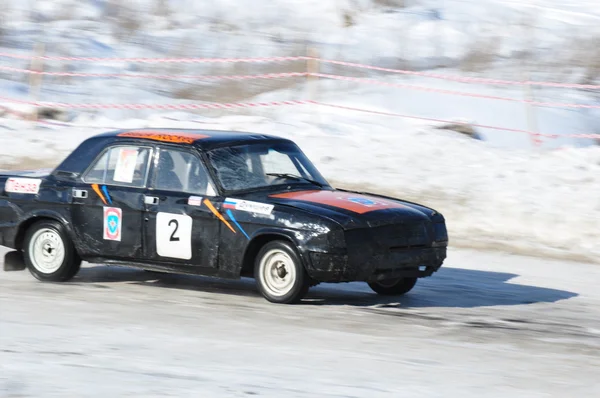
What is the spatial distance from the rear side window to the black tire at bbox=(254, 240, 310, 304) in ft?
4.49

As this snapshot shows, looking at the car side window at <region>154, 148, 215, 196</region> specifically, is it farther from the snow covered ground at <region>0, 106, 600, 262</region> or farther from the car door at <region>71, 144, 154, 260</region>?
the snow covered ground at <region>0, 106, 600, 262</region>

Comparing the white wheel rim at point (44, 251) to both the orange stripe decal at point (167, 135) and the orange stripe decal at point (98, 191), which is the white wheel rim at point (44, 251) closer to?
the orange stripe decal at point (98, 191)

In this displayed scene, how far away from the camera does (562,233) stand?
13.3m

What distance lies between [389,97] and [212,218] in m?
13.0

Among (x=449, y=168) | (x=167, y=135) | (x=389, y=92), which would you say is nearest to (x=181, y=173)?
(x=167, y=135)

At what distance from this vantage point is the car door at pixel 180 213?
9.18 meters

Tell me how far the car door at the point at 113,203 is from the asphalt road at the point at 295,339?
413mm

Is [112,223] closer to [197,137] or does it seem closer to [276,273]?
[197,137]

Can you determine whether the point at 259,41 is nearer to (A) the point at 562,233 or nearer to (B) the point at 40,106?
(B) the point at 40,106

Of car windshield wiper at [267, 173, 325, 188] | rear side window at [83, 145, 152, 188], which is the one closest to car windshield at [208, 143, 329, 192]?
car windshield wiper at [267, 173, 325, 188]

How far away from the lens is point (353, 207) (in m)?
8.94

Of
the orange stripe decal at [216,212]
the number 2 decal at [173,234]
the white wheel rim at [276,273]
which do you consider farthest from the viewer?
the number 2 decal at [173,234]

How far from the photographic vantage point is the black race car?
8.74 m

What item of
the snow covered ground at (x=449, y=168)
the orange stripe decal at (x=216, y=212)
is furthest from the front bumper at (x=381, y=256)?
the snow covered ground at (x=449, y=168)
